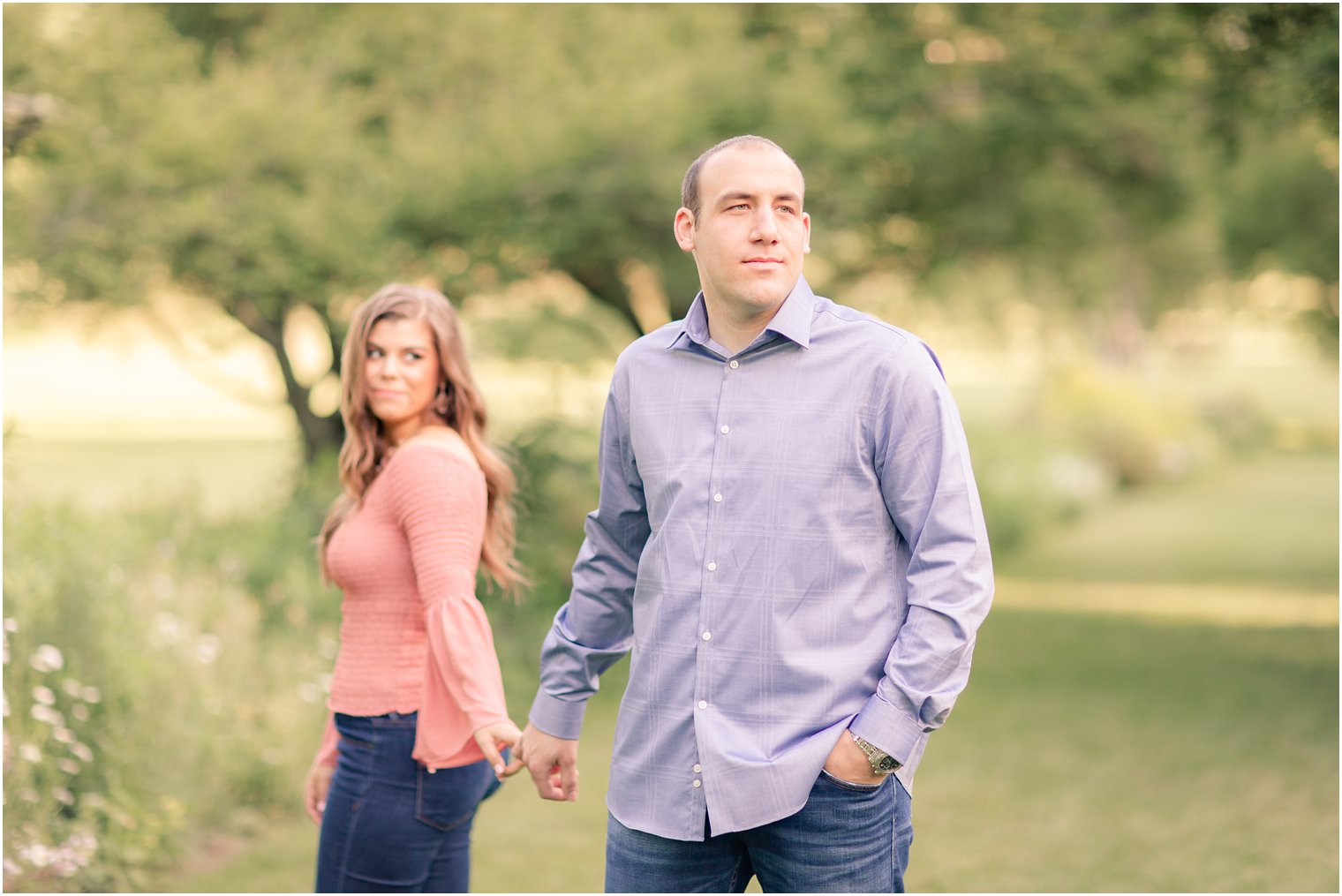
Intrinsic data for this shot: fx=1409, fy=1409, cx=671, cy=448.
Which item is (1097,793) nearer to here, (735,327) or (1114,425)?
(735,327)

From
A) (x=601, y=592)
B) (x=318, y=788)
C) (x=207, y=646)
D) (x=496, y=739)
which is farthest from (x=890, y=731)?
(x=207, y=646)

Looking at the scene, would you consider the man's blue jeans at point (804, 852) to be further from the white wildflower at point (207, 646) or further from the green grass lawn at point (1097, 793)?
the white wildflower at point (207, 646)

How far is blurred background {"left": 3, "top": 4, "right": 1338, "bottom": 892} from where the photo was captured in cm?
573

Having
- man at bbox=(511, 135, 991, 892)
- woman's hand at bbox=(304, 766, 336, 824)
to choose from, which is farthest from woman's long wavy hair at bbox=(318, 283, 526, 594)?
man at bbox=(511, 135, 991, 892)

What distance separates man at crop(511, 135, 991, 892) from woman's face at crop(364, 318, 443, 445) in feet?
2.74

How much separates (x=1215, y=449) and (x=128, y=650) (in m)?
30.3

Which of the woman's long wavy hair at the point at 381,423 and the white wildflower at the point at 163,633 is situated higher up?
the woman's long wavy hair at the point at 381,423

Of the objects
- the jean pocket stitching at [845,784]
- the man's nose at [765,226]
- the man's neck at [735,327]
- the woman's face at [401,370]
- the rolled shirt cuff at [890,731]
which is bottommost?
the jean pocket stitching at [845,784]

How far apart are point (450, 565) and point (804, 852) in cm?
103

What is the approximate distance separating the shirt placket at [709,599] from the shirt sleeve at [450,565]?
1.91ft

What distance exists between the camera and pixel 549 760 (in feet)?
9.61

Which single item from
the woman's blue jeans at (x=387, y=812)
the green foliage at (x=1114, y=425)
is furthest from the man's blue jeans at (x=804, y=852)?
the green foliage at (x=1114, y=425)

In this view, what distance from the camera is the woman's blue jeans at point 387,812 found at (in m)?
3.07

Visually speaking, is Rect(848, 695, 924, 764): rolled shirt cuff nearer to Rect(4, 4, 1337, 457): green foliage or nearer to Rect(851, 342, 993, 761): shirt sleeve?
Rect(851, 342, 993, 761): shirt sleeve
